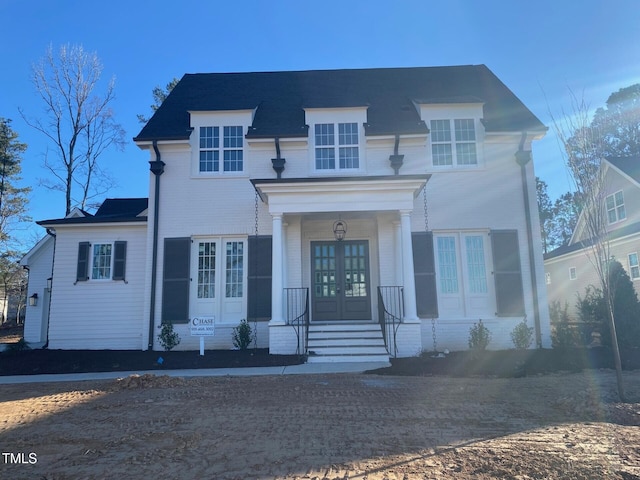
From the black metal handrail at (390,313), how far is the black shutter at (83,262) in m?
8.13

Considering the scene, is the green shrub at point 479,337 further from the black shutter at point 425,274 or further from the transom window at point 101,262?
the transom window at point 101,262

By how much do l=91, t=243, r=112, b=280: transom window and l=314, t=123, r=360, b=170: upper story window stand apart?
6.45 m

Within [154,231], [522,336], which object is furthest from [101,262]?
[522,336]

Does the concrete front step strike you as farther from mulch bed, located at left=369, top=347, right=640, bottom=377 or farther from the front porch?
mulch bed, located at left=369, top=347, right=640, bottom=377

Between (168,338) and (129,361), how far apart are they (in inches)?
47.2

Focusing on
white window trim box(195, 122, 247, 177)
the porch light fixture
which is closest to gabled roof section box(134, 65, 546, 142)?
white window trim box(195, 122, 247, 177)

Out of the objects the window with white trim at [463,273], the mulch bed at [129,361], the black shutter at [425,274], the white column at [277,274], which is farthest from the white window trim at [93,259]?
the window with white trim at [463,273]

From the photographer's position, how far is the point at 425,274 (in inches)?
422

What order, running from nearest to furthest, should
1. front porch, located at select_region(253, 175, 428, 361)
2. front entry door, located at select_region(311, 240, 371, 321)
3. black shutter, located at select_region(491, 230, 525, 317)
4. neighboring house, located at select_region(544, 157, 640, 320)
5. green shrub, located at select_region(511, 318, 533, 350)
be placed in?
front porch, located at select_region(253, 175, 428, 361) → green shrub, located at select_region(511, 318, 533, 350) → black shutter, located at select_region(491, 230, 525, 317) → front entry door, located at select_region(311, 240, 371, 321) → neighboring house, located at select_region(544, 157, 640, 320)

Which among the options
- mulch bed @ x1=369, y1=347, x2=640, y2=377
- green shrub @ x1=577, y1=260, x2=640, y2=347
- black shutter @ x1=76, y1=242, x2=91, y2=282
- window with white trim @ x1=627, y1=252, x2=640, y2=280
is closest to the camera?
mulch bed @ x1=369, y1=347, x2=640, y2=377

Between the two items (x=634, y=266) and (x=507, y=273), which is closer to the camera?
(x=507, y=273)

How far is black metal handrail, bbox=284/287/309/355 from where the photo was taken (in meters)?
9.64

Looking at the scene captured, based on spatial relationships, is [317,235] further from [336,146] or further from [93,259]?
[93,259]

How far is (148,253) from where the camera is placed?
11.2 metres
